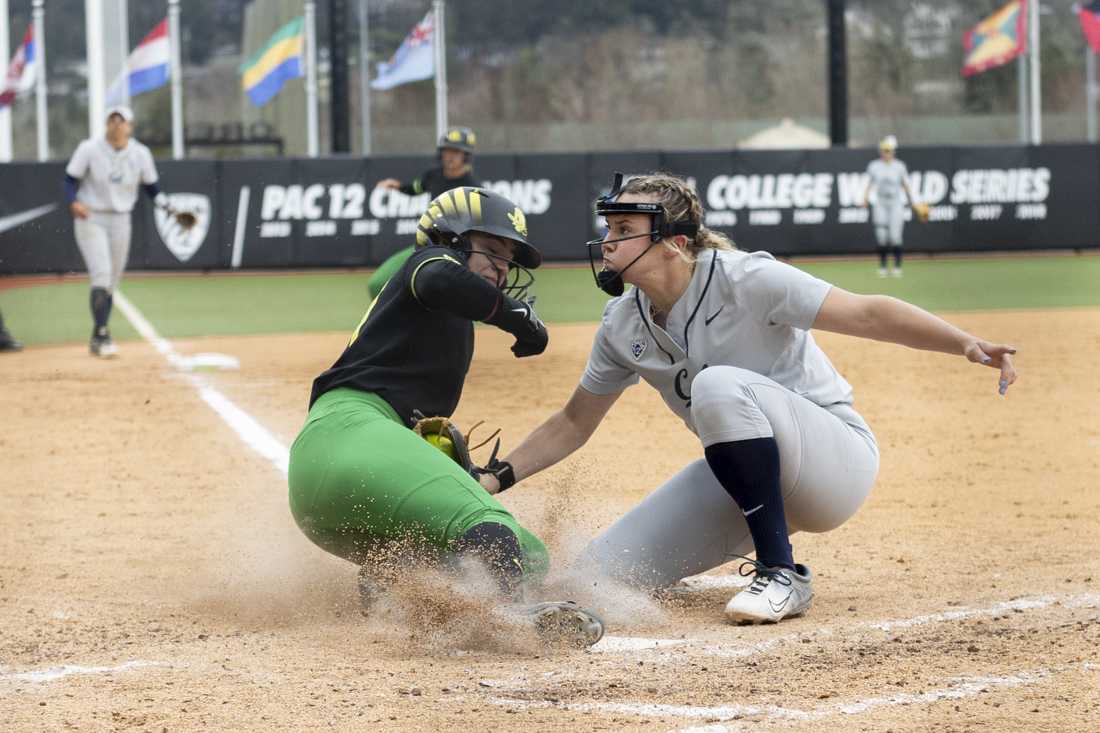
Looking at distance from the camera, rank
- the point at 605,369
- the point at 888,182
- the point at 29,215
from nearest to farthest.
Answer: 1. the point at 605,369
2. the point at 888,182
3. the point at 29,215

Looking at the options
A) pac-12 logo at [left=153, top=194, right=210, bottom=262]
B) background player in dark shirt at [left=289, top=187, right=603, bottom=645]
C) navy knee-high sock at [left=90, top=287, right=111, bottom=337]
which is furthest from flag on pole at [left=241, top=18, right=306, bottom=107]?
background player in dark shirt at [left=289, top=187, right=603, bottom=645]

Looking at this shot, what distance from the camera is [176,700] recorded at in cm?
352

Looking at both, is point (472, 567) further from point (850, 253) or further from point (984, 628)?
point (850, 253)

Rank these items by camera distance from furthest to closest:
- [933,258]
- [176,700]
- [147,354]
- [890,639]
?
[933,258], [147,354], [890,639], [176,700]

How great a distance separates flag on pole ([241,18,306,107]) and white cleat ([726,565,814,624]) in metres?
21.1

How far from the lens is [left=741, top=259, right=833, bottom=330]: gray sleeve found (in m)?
4.25

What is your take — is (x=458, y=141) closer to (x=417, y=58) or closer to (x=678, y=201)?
(x=678, y=201)

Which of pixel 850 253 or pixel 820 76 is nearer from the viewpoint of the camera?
pixel 850 253

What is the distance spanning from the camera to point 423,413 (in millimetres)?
4590

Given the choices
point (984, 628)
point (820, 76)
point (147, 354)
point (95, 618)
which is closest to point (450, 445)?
point (95, 618)

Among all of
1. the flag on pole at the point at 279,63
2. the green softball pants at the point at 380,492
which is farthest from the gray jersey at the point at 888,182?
the green softball pants at the point at 380,492

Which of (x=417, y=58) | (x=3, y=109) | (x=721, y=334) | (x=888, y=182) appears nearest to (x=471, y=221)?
(x=721, y=334)

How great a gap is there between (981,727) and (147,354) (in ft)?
33.4

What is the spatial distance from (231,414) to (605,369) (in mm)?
4849
